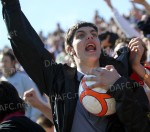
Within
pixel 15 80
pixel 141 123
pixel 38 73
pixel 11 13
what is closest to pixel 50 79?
pixel 38 73

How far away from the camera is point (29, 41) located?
3.48 meters

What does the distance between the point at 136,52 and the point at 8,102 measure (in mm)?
1144

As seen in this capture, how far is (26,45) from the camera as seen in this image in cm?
347

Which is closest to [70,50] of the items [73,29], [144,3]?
[73,29]

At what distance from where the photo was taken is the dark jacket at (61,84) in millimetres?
3172

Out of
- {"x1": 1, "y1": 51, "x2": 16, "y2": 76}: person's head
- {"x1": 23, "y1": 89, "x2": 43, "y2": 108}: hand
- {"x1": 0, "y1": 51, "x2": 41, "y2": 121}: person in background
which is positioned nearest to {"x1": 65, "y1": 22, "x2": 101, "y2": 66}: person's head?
{"x1": 23, "y1": 89, "x2": 43, "y2": 108}: hand

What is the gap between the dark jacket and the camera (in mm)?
3172

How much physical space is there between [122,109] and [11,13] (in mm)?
1125

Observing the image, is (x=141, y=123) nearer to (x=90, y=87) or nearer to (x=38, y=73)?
(x=90, y=87)

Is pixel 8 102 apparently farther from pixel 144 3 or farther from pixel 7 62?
pixel 7 62

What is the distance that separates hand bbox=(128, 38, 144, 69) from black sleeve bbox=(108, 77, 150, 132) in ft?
1.76

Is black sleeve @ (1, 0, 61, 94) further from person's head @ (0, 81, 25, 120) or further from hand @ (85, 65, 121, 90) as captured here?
hand @ (85, 65, 121, 90)

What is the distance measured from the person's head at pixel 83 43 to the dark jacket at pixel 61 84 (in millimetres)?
149

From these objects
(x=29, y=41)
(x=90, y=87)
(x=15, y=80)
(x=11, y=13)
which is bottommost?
(x=15, y=80)
